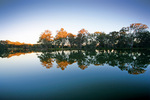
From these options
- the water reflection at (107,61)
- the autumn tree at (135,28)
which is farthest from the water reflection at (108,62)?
the autumn tree at (135,28)

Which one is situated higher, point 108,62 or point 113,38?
point 113,38

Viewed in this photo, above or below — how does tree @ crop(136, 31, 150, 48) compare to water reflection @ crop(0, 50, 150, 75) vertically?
above

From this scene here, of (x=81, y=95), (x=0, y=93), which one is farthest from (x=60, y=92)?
(x=0, y=93)

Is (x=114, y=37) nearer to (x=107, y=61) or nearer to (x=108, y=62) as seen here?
(x=107, y=61)

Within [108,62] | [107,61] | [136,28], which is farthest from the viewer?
[136,28]

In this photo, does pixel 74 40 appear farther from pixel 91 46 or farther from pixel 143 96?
pixel 143 96

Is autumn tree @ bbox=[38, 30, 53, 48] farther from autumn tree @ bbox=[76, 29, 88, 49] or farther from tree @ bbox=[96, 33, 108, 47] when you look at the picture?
tree @ bbox=[96, 33, 108, 47]

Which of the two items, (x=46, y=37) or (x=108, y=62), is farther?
(x=46, y=37)

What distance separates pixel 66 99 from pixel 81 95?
0.58 m

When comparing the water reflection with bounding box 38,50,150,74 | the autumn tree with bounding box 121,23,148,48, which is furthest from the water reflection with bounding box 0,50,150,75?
the autumn tree with bounding box 121,23,148,48

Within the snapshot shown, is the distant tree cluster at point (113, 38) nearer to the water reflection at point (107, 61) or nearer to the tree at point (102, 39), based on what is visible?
the tree at point (102, 39)

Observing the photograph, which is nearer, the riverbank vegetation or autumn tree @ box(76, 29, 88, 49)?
the riverbank vegetation

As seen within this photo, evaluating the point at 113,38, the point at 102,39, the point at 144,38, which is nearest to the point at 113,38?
the point at 113,38

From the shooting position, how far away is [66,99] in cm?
271
